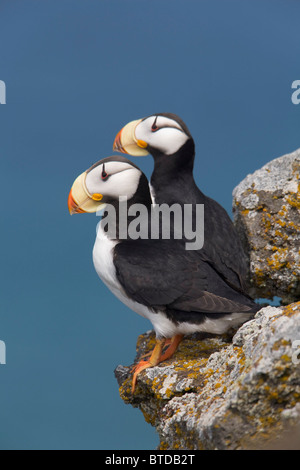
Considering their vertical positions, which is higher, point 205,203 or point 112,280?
point 205,203

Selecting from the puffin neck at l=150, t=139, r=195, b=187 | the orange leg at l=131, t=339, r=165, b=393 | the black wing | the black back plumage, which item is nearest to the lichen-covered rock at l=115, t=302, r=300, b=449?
the orange leg at l=131, t=339, r=165, b=393

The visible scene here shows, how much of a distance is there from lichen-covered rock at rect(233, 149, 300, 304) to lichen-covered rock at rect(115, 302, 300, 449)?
102cm

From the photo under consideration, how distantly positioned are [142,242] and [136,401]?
2.77 feet

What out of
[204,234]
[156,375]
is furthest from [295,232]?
[156,375]

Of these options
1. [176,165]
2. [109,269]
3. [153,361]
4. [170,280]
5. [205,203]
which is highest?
[176,165]

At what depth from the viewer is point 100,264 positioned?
3.61m

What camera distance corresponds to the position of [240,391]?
8.11 ft

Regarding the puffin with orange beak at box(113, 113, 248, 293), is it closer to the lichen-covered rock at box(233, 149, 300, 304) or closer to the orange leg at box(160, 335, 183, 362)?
the lichen-covered rock at box(233, 149, 300, 304)

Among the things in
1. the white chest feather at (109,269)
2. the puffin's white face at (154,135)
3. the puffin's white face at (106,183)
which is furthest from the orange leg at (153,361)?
the puffin's white face at (154,135)

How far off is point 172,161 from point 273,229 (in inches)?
29.8

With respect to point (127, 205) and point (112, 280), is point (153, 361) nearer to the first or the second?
point (112, 280)

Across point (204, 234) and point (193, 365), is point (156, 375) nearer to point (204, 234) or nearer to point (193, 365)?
point (193, 365)

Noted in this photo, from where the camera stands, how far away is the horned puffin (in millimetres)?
3379

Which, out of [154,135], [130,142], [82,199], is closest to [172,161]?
[154,135]
